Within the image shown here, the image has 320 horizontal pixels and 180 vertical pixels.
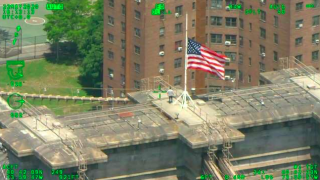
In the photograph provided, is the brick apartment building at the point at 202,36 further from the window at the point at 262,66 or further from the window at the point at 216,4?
Answer: the window at the point at 262,66

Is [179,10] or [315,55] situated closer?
[179,10]

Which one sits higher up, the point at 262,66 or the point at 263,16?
the point at 263,16

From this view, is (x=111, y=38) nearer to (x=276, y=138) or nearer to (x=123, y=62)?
(x=123, y=62)

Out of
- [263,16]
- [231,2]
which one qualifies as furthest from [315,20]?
[231,2]

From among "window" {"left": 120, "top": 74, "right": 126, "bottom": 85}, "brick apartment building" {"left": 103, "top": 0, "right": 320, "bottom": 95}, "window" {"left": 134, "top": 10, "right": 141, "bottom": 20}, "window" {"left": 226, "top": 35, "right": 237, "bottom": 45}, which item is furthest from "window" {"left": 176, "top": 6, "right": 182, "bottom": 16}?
"window" {"left": 120, "top": 74, "right": 126, "bottom": 85}

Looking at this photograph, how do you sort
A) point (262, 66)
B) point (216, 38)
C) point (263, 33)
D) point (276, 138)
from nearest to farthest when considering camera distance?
point (276, 138) < point (263, 33) < point (262, 66) < point (216, 38)

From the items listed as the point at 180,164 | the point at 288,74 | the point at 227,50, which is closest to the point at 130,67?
the point at 227,50

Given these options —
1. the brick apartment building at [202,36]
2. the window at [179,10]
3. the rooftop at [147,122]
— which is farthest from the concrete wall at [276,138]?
the window at [179,10]
